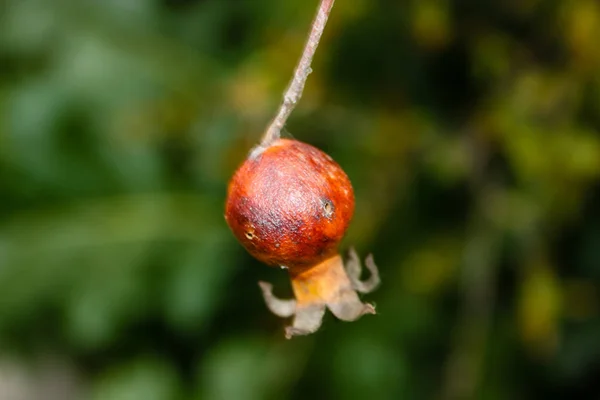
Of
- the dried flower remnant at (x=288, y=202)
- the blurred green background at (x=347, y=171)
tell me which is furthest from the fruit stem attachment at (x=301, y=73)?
the blurred green background at (x=347, y=171)

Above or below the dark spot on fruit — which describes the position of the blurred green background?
below

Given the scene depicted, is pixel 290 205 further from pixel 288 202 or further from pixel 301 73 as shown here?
pixel 301 73

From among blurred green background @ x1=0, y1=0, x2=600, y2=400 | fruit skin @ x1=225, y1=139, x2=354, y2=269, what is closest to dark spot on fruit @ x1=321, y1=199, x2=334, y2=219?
fruit skin @ x1=225, y1=139, x2=354, y2=269

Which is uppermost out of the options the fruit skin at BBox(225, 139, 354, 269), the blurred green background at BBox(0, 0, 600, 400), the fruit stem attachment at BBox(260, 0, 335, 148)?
the fruit stem attachment at BBox(260, 0, 335, 148)

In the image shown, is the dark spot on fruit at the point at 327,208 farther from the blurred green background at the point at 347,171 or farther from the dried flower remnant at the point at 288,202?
the blurred green background at the point at 347,171

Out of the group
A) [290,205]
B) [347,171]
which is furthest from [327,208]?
[347,171]

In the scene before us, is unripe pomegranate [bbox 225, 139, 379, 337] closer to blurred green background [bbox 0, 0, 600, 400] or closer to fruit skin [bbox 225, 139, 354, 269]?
Result: fruit skin [bbox 225, 139, 354, 269]
